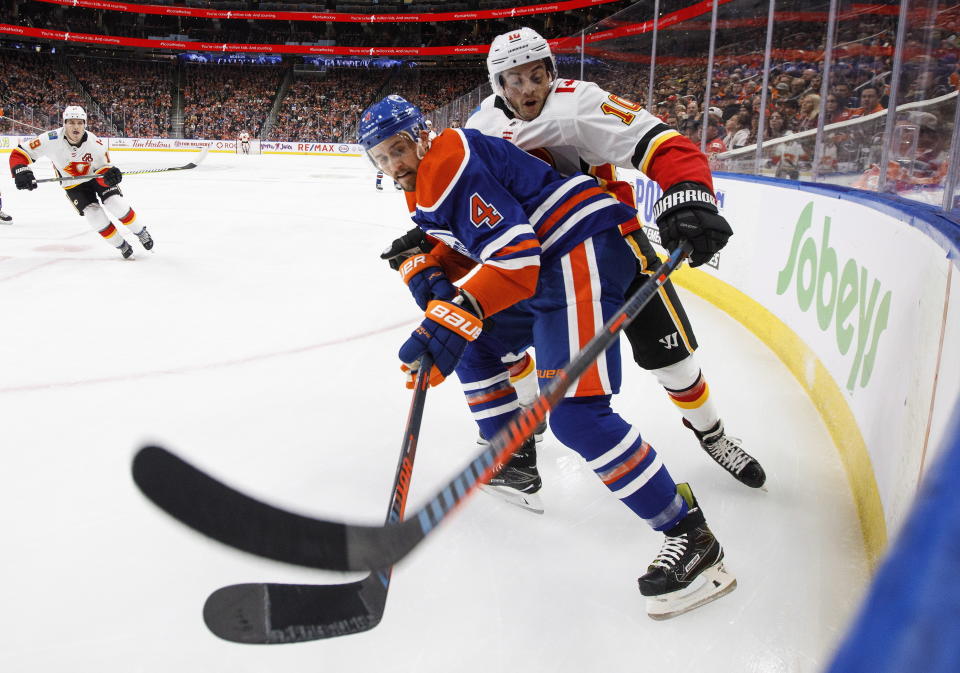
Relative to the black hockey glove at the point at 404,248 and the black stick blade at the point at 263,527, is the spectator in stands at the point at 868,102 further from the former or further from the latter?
the black stick blade at the point at 263,527

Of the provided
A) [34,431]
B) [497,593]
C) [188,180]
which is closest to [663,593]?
[497,593]

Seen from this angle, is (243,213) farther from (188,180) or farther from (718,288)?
(718,288)

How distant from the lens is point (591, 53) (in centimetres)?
608

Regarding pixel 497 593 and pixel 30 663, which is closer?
pixel 30 663

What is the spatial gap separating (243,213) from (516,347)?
6.60 m

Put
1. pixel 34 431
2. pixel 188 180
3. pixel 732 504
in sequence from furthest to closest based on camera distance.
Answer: pixel 188 180 → pixel 34 431 → pixel 732 504

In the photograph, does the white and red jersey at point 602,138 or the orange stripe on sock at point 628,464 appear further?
the white and red jersey at point 602,138

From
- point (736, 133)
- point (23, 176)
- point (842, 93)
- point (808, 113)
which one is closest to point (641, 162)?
point (842, 93)

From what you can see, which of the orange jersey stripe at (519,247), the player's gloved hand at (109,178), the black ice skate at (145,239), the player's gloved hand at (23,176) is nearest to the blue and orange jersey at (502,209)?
the orange jersey stripe at (519,247)

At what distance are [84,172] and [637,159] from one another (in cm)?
532

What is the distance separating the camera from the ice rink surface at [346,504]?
4.12 ft

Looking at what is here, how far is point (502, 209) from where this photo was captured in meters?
1.34

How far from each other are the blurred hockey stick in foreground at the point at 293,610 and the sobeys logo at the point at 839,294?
1327 mm

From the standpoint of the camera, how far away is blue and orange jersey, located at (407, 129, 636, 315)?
4.36 feet
